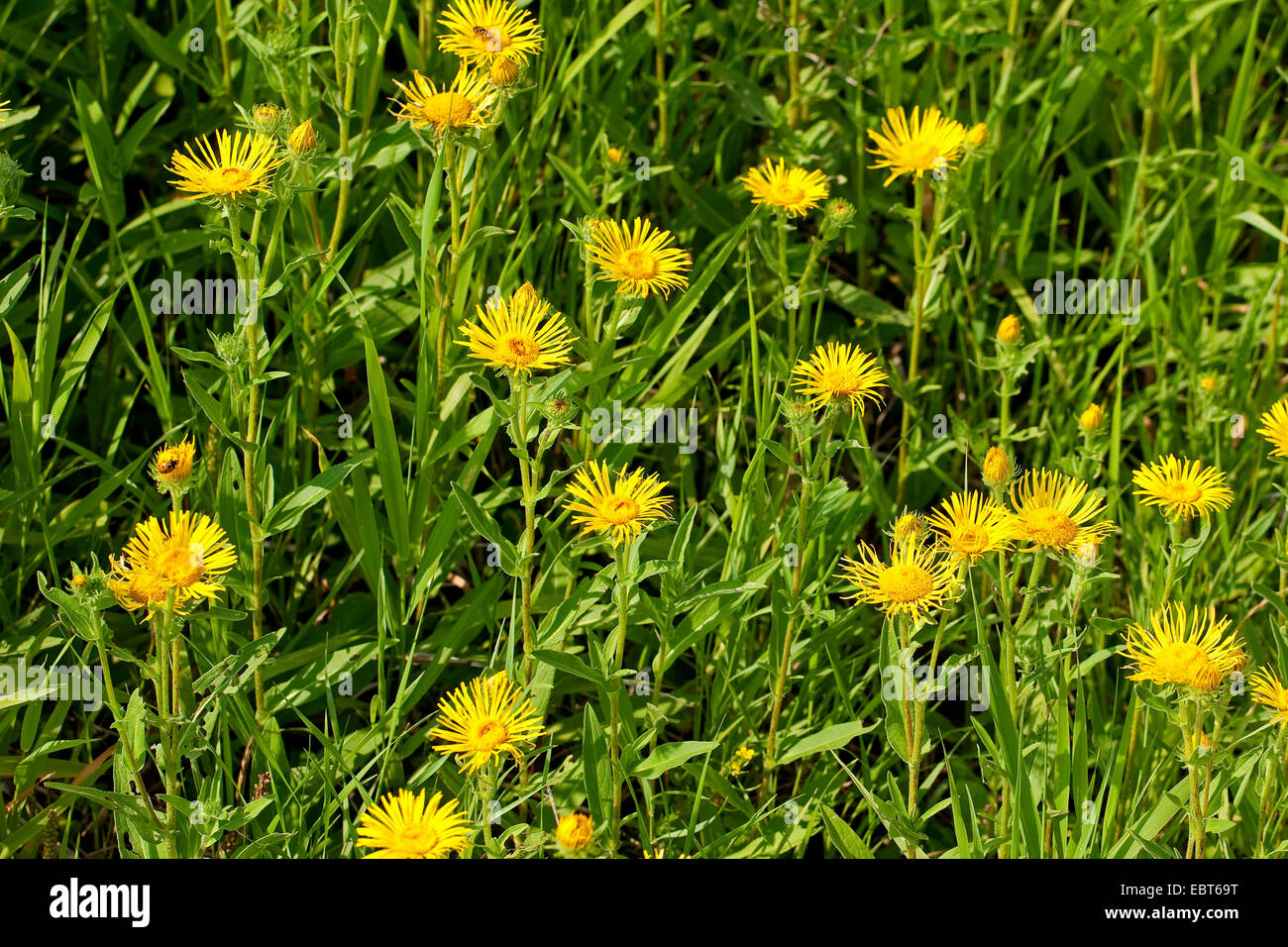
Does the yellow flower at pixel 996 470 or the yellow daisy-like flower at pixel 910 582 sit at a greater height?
the yellow flower at pixel 996 470

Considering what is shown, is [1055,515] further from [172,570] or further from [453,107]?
[172,570]

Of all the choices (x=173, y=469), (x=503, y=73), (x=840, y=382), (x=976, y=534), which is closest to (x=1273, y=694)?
(x=976, y=534)

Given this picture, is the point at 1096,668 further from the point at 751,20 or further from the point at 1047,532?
the point at 751,20

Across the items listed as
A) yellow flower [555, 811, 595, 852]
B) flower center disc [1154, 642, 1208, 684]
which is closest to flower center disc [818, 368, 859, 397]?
flower center disc [1154, 642, 1208, 684]

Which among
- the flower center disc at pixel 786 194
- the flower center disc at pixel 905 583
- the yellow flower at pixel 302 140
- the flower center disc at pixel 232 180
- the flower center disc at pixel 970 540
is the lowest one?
the flower center disc at pixel 905 583

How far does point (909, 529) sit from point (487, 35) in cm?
125

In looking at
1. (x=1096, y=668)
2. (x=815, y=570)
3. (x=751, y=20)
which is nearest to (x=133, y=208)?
(x=751, y=20)

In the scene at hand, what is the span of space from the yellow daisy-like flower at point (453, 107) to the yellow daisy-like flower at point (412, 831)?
121 cm

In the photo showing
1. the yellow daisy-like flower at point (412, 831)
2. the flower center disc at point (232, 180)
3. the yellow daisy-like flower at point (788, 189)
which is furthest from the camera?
the yellow daisy-like flower at point (788, 189)

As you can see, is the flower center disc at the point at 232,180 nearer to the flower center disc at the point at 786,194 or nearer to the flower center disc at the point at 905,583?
the flower center disc at the point at 786,194

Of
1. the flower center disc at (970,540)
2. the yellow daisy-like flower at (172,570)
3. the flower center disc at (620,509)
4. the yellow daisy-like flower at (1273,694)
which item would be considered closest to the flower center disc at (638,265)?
the flower center disc at (620,509)

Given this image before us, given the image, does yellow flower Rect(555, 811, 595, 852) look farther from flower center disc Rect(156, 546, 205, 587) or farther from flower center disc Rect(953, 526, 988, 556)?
flower center disc Rect(953, 526, 988, 556)

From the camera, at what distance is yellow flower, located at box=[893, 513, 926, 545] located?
226 cm

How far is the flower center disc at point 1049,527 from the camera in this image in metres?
2.33
